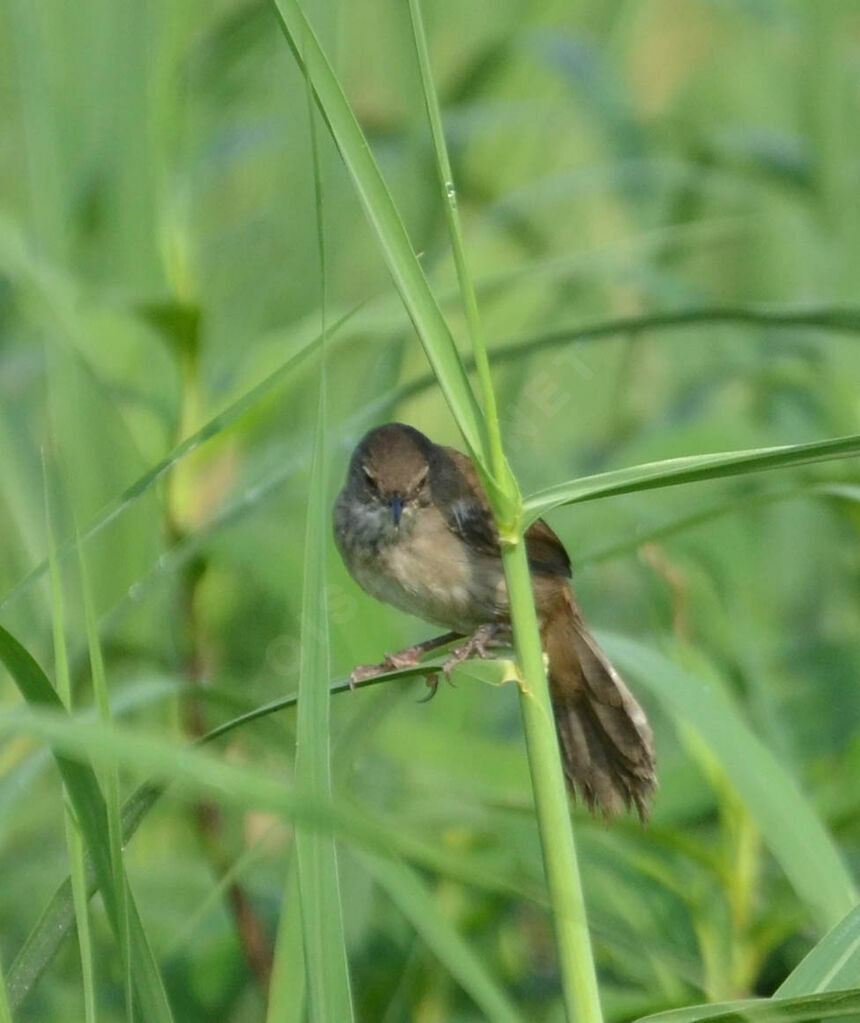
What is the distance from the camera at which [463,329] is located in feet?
17.4

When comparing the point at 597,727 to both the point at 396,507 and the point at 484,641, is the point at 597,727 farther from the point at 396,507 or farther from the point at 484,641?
the point at 396,507

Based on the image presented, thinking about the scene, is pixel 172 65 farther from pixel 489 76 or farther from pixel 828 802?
pixel 828 802

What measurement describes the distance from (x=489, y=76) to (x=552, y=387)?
1.12 m

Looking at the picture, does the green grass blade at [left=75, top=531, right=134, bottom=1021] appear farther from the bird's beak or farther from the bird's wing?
the bird's beak

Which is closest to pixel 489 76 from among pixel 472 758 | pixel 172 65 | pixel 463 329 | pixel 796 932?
pixel 463 329

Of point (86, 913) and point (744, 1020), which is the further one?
point (86, 913)

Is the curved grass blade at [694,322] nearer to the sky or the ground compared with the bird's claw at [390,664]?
nearer to the sky

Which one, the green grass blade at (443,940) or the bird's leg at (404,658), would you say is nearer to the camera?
the green grass blade at (443,940)

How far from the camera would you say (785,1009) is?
1734mm

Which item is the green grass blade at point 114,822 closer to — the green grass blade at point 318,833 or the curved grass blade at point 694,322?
the green grass blade at point 318,833

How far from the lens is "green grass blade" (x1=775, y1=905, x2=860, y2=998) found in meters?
1.87

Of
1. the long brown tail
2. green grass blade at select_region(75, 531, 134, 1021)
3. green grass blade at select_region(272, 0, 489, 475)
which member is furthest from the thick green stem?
the long brown tail

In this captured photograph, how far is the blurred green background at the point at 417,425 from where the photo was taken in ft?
11.2

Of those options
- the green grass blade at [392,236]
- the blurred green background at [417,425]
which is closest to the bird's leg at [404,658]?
the blurred green background at [417,425]
